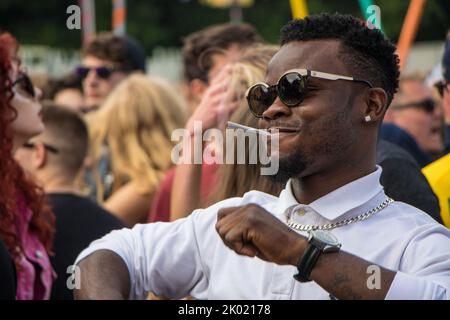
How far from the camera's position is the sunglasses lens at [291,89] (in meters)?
2.72

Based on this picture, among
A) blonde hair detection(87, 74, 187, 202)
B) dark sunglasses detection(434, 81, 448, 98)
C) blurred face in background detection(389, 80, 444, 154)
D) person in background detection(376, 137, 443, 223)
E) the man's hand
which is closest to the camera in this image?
the man's hand

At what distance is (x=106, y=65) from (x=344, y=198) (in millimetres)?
5231

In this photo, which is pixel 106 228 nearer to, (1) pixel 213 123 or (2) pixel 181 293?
(1) pixel 213 123

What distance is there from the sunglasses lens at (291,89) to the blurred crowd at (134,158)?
798 mm

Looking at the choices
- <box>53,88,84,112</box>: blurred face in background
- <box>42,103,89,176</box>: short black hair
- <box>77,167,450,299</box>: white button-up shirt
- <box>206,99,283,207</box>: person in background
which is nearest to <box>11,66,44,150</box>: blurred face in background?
<box>42,103,89,176</box>: short black hair

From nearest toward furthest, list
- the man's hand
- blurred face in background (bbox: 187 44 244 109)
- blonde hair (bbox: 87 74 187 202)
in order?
1. the man's hand
2. blurred face in background (bbox: 187 44 244 109)
3. blonde hair (bbox: 87 74 187 202)

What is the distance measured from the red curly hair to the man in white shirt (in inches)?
45.7

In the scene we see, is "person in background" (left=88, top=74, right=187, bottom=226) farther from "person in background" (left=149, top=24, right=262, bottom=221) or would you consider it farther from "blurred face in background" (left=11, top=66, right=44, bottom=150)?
"blurred face in background" (left=11, top=66, right=44, bottom=150)

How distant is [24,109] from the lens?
13.9ft

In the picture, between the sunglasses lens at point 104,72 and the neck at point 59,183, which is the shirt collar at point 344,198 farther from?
the sunglasses lens at point 104,72

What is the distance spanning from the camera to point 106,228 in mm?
4707

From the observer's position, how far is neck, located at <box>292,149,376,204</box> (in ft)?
9.23

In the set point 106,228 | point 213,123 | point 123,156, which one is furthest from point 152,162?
point 213,123

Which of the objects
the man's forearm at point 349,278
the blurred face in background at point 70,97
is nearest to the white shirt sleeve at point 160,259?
the man's forearm at point 349,278
